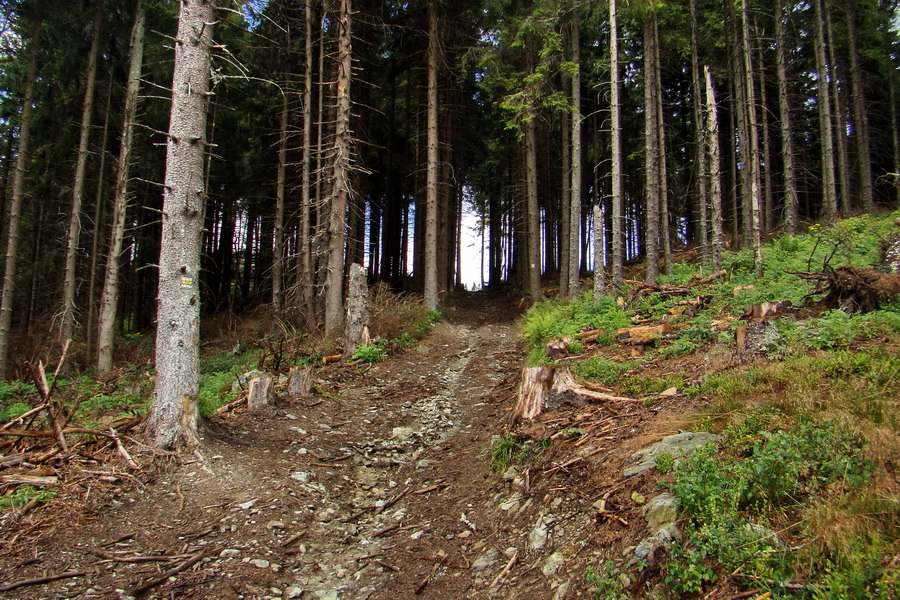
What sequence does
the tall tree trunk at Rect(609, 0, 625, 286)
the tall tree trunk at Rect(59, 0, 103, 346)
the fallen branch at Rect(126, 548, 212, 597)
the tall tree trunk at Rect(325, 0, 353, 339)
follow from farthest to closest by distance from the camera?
the tall tree trunk at Rect(59, 0, 103, 346) < the tall tree trunk at Rect(609, 0, 625, 286) < the tall tree trunk at Rect(325, 0, 353, 339) < the fallen branch at Rect(126, 548, 212, 597)

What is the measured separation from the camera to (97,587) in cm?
347

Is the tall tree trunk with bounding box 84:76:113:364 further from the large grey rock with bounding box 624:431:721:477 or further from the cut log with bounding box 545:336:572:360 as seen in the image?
the large grey rock with bounding box 624:431:721:477

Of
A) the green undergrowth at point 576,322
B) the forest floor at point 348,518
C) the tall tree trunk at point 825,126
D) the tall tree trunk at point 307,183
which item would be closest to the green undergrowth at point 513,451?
the forest floor at point 348,518

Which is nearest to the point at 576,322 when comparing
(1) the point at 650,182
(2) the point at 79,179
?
(1) the point at 650,182

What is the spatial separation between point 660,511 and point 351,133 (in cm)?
1437

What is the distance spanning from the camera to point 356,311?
447 inches

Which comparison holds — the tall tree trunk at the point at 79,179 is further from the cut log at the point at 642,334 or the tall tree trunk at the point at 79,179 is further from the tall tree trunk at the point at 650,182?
the tall tree trunk at the point at 650,182

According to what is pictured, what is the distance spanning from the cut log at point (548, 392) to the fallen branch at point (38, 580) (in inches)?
180

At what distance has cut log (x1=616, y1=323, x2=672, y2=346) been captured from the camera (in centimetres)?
798

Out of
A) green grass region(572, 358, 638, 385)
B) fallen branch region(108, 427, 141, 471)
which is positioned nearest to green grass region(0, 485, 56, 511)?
fallen branch region(108, 427, 141, 471)

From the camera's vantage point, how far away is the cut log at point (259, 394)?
24.6ft

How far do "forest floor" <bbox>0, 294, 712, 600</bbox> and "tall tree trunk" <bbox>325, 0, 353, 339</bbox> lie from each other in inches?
259

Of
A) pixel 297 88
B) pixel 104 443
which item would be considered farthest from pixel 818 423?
pixel 297 88

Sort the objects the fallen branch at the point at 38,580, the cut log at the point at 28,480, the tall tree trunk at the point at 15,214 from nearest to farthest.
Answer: the fallen branch at the point at 38,580
the cut log at the point at 28,480
the tall tree trunk at the point at 15,214
